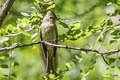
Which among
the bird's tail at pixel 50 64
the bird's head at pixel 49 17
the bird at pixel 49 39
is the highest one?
the bird's head at pixel 49 17

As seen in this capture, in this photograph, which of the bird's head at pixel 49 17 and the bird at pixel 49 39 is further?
the bird at pixel 49 39

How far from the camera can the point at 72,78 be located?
6.77 metres

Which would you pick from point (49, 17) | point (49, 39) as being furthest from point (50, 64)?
point (49, 17)

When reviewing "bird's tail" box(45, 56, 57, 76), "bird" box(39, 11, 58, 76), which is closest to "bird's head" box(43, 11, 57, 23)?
"bird" box(39, 11, 58, 76)

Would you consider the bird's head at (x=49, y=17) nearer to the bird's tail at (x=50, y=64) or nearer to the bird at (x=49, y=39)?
the bird at (x=49, y=39)

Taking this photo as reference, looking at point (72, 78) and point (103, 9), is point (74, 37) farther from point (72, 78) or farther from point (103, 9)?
point (103, 9)

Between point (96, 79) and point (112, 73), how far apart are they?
382 cm

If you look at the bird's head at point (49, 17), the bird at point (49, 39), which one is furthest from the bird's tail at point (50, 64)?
the bird's head at point (49, 17)

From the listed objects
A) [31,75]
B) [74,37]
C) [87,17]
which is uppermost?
[74,37]

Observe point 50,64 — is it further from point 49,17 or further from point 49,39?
point 49,17

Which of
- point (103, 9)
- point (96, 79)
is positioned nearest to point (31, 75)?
point (96, 79)

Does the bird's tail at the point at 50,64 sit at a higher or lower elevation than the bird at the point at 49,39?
lower

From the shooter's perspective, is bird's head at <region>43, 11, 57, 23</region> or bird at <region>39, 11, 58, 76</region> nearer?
bird's head at <region>43, 11, 57, 23</region>

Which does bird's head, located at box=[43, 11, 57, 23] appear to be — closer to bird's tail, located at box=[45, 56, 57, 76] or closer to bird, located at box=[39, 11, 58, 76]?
bird, located at box=[39, 11, 58, 76]
